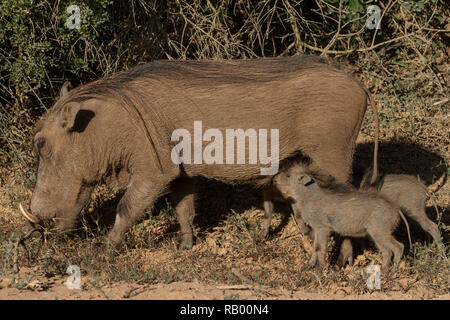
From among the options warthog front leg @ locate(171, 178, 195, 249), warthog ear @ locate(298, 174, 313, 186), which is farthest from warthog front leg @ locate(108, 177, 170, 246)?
warthog ear @ locate(298, 174, 313, 186)

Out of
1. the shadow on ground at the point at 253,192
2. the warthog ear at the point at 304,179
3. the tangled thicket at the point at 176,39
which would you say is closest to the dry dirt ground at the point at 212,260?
the shadow on ground at the point at 253,192

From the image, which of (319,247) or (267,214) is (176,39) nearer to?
(267,214)

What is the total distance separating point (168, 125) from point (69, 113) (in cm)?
70

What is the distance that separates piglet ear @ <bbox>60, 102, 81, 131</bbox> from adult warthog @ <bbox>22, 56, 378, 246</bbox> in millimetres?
14

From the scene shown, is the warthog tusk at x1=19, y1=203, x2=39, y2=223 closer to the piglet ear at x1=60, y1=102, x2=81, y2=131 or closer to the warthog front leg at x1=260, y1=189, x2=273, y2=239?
the piglet ear at x1=60, y1=102, x2=81, y2=131

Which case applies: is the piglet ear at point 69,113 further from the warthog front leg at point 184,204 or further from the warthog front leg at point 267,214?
the warthog front leg at point 267,214

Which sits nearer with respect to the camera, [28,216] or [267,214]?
[28,216]

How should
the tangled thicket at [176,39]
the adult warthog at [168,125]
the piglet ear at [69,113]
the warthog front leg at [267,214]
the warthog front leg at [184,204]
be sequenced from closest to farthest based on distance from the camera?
the piglet ear at [69,113], the adult warthog at [168,125], the warthog front leg at [184,204], the warthog front leg at [267,214], the tangled thicket at [176,39]

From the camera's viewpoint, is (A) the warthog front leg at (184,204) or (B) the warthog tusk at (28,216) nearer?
(B) the warthog tusk at (28,216)

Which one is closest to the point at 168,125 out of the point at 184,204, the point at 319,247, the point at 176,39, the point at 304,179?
the point at 184,204

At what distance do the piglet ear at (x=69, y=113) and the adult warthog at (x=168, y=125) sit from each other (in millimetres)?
14

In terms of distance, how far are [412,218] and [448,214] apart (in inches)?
40.4

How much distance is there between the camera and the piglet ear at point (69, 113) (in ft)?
14.9

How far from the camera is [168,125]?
186 inches
